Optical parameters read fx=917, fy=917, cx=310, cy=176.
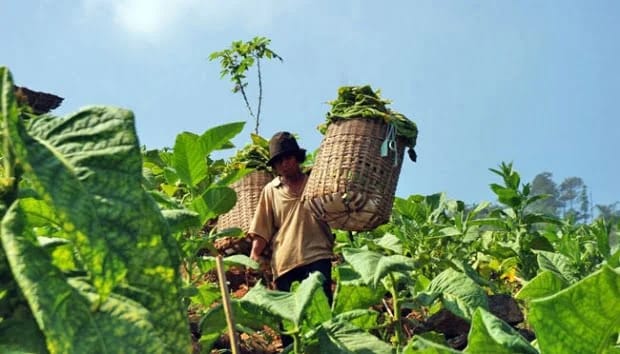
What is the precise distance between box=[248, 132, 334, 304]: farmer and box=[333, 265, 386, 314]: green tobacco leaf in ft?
5.79

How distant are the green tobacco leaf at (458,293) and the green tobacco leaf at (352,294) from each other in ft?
1.09

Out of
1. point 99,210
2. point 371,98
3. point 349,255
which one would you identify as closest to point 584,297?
point 99,210

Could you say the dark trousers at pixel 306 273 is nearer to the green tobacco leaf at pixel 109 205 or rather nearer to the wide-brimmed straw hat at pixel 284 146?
the wide-brimmed straw hat at pixel 284 146

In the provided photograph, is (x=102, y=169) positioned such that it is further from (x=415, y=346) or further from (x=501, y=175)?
(x=501, y=175)

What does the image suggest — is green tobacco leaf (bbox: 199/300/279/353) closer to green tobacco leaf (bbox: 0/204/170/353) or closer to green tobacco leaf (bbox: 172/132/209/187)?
green tobacco leaf (bbox: 172/132/209/187)

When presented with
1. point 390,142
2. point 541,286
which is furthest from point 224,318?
point 390,142

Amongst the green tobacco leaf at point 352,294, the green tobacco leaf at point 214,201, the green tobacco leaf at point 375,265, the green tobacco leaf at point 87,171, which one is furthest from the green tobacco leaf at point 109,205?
the green tobacco leaf at point 214,201

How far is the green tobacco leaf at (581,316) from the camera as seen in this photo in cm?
142

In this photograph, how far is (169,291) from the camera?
128 centimetres

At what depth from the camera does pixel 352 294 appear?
115 inches

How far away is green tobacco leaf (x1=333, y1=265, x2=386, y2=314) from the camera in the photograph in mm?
2904

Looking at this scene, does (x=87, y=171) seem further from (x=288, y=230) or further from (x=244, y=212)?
(x=244, y=212)

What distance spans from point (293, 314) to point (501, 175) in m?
2.80

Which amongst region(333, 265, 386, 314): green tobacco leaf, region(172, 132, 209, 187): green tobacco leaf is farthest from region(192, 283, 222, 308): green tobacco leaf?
region(333, 265, 386, 314): green tobacco leaf
